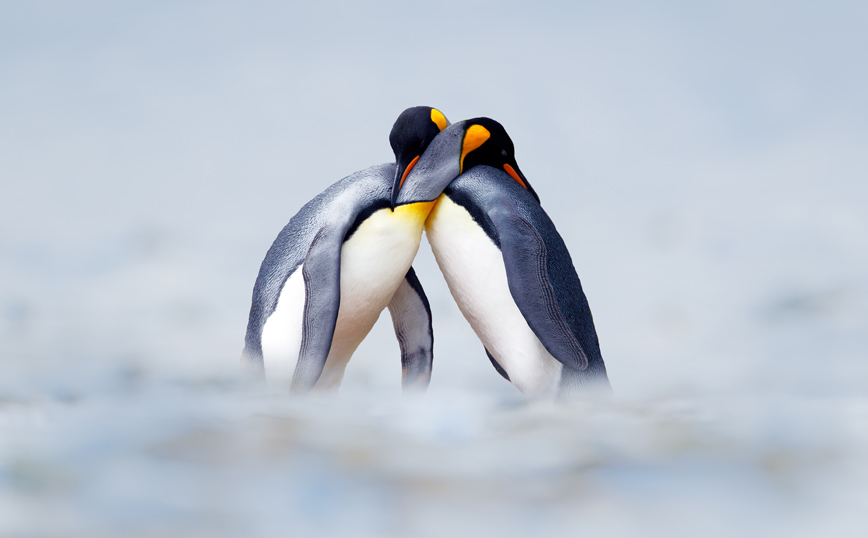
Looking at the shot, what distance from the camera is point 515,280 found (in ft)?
7.41

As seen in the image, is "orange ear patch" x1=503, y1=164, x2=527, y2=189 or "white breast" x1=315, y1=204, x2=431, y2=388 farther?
"orange ear patch" x1=503, y1=164, x2=527, y2=189

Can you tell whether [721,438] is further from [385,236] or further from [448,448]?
[385,236]

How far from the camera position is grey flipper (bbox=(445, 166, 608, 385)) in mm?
2258

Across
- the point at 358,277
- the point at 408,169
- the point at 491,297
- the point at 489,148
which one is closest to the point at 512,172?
the point at 489,148

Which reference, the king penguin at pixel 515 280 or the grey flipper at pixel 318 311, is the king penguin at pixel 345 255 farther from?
the king penguin at pixel 515 280

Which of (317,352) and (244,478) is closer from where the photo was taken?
(244,478)

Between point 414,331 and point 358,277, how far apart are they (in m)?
0.60

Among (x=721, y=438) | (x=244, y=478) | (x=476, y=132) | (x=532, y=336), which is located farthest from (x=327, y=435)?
(x=476, y=132)

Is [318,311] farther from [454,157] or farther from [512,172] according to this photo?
[512,172]

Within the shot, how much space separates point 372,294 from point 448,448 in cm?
121

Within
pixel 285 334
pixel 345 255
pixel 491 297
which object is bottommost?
pixel 285 334

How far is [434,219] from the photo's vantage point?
8.18 ft

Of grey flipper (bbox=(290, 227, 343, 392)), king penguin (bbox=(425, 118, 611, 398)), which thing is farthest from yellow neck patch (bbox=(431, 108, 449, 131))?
grey flipper (bbox=(290, 227, 343, 392))

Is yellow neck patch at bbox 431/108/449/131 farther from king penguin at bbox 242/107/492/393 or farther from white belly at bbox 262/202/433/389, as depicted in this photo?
white belly at bbox 262/202/433/389
